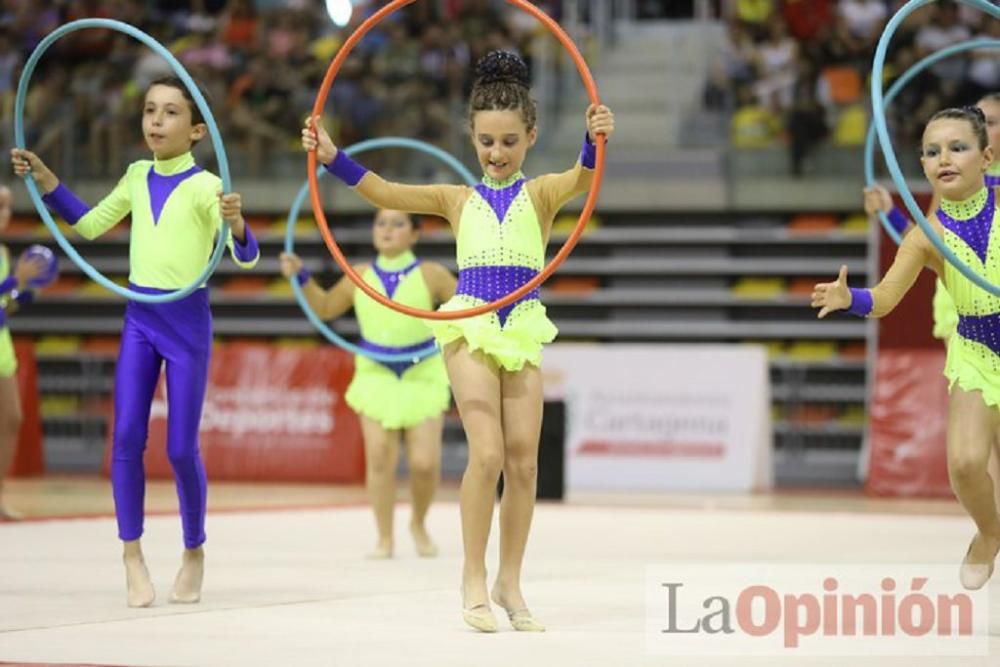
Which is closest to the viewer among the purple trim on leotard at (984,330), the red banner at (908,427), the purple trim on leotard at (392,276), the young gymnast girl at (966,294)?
the young gymnast girl at (966,294)

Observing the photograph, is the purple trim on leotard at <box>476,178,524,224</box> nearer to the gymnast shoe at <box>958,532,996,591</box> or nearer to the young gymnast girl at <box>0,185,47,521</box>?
the gymnast shoe at <box>958,532,996,591</box>

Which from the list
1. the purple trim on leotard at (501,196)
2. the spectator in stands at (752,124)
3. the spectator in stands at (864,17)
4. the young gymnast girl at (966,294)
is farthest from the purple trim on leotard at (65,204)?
the spectator in stands at (864,17)

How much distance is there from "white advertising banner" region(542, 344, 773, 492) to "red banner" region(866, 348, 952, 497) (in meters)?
0.91

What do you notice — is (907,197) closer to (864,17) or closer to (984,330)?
(984,330)

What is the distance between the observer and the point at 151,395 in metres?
6.33

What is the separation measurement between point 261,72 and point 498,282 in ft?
37.8

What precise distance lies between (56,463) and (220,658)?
11.6 meters

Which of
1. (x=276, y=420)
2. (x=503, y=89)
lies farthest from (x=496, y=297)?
(x=276, y=420)

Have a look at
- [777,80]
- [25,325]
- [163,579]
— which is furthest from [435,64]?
[163,579]

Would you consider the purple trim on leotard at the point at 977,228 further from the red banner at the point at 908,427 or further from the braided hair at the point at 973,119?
the red banner at the point at 908,427

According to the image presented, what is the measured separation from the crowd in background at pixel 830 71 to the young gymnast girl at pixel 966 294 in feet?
29.3

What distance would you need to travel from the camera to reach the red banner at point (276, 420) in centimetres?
1416

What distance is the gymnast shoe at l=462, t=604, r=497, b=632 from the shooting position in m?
5.37

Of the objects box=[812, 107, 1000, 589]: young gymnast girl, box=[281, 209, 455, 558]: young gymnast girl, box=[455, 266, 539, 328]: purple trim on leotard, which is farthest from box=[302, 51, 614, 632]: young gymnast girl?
box=[281, 209, 455, 558]: young gymnast girl
